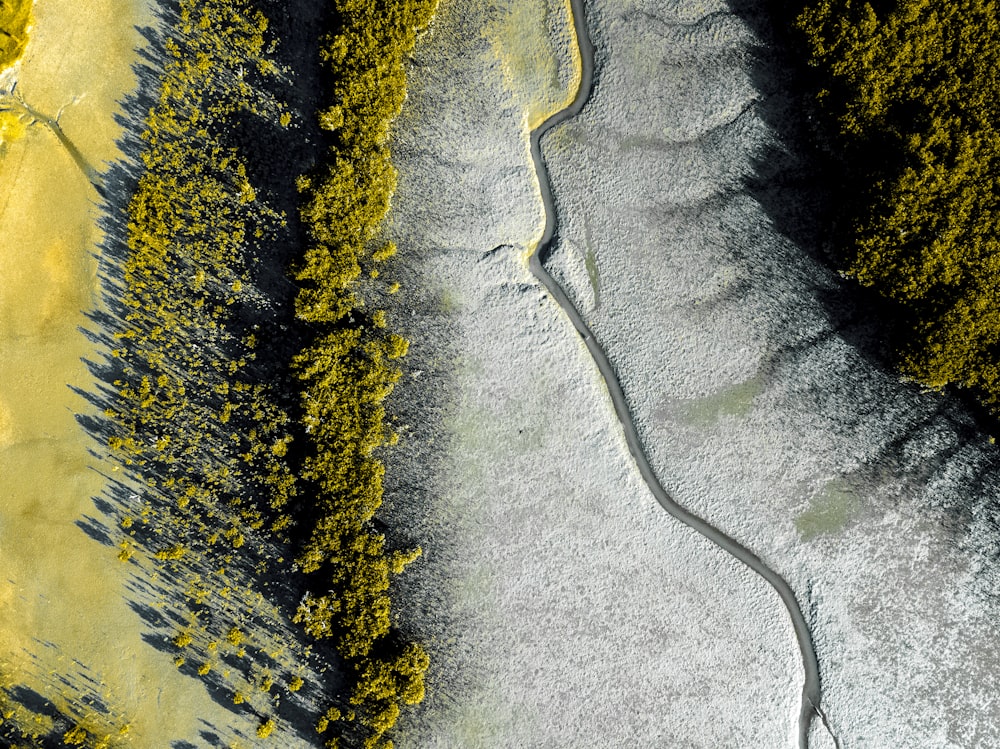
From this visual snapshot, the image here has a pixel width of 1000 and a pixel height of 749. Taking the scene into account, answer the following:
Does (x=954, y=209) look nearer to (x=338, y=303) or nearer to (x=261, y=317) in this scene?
(x=338, y=303)

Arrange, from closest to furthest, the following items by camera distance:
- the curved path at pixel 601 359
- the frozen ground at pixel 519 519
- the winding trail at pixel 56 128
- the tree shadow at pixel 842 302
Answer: the tree shadow at pixel 842 302, the frozen ground at pixel 519 519, the curved path at pixel 601 359, the winding trail at pixel 56 128

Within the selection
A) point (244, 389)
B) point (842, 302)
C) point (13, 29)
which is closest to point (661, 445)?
point (842, 302)

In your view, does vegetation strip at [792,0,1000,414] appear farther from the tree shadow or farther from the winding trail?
the winding trail

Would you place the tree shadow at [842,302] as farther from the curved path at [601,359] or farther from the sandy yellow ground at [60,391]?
the sandy yellow ground at [60,391]

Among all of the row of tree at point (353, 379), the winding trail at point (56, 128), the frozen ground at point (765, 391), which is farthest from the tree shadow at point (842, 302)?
the winding trail at point (56, 128)

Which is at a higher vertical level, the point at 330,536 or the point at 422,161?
the point at 422,161

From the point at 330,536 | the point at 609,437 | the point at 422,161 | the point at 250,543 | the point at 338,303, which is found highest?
the point at 422,161

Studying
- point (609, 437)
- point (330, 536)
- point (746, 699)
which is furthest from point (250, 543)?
point (746, 699)
